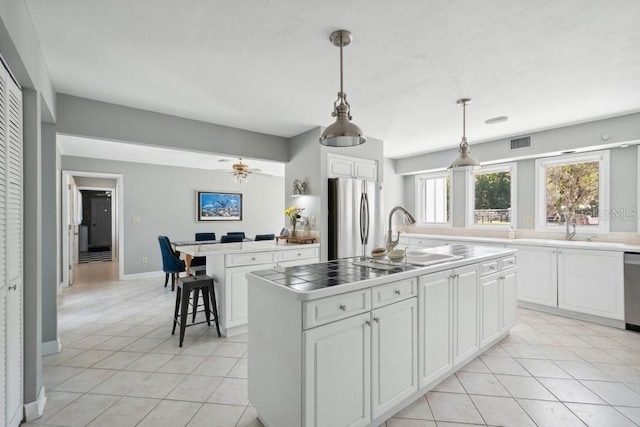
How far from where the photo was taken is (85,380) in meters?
2.37

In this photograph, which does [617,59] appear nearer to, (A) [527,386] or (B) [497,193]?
(A) [527,386]

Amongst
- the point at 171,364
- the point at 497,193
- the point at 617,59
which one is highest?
the point at 617,59

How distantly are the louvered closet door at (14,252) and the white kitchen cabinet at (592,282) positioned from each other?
5.11m

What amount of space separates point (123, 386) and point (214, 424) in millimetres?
919

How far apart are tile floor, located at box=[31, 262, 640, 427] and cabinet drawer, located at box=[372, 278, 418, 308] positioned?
0.76m

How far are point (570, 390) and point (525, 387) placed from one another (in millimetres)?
300

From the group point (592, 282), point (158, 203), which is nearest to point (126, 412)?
point (592, 282)

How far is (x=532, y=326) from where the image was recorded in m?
3.49

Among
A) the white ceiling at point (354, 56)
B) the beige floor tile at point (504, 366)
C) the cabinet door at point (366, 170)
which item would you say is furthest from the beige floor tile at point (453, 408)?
the cabinet door at point (366, 170)

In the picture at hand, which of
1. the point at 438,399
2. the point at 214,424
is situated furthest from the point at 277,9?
the point at 438,399

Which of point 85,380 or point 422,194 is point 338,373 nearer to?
point 85,380

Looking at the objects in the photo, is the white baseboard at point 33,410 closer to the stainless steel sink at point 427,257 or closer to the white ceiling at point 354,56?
the white ceiling at point 354,56

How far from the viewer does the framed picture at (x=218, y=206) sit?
275 inches

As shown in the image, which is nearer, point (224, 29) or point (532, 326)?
point (224, 29)
